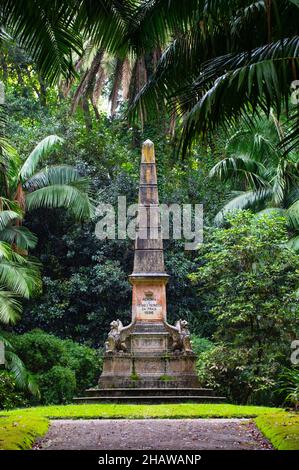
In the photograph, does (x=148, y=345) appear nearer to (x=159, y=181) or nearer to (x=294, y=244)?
(x=294, y=244)

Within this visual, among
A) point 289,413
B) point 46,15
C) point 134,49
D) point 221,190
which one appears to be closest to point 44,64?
point 46,15

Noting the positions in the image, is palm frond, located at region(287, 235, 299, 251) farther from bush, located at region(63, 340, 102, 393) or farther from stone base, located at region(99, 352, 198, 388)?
bush, located at region(63, 340, 102, 393)

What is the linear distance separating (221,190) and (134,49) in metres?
20.2

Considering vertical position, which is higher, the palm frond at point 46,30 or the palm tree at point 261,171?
the palm tree at point 261,171

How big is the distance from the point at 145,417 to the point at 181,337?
248 inches

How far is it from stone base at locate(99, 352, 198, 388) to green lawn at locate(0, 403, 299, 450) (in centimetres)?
260

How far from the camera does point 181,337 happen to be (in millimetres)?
19750

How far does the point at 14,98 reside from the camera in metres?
32.0

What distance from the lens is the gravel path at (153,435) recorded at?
29.9ft

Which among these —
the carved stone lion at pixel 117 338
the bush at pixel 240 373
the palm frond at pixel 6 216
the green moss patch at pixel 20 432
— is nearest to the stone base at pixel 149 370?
the carved stone lion at pixel 117 338

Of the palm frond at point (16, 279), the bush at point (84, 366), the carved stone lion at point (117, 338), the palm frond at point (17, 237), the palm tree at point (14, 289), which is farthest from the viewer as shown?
the bush at point (84, 366)

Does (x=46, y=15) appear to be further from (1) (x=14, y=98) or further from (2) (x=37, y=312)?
(1) (x=14, y=98)

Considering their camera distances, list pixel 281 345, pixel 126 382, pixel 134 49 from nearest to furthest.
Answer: pixel 134 49 → pixel 126 382 → pixel 281 345

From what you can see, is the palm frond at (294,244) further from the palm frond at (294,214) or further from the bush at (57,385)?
the bush at (57,385)
